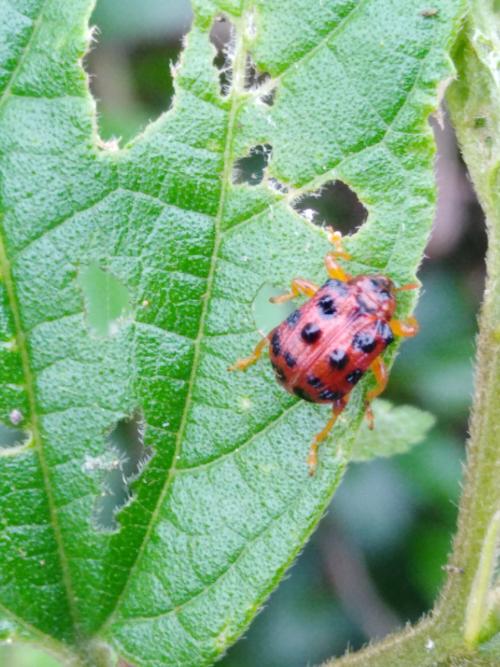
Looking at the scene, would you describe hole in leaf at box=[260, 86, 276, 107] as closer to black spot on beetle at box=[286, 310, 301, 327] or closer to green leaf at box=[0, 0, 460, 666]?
green leaf at box=[0, 0, 460, 666]

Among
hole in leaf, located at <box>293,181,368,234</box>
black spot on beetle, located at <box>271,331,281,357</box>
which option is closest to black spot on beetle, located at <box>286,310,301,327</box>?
black spot on beetle, located at <box>271,331,281,357</box>

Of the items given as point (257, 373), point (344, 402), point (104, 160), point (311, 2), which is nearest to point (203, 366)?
point (257, 373)

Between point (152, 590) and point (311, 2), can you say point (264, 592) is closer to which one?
point (152, 590)

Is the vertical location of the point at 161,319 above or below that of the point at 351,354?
above

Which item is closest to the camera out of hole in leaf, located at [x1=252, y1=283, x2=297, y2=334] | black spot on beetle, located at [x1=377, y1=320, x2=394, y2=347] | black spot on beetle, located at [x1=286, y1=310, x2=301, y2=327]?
black spot on beetle, located at [x1=377, y1=320, x2=394, y2=347]

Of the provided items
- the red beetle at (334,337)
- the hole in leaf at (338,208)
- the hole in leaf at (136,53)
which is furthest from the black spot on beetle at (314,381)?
the hole in leaf at (136,53)

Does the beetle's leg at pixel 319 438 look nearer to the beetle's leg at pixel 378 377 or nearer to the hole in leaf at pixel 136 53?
the beetle's leg at pixel 378 377

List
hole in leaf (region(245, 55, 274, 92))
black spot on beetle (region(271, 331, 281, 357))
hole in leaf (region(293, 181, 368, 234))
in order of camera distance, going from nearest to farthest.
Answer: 1. hole in leaf (region(245, 55, 274, 92))
2. black spot on beetle (region(271, 331, 281, 357))
3. hole in leaf (region(293, 181, 368, 234))
